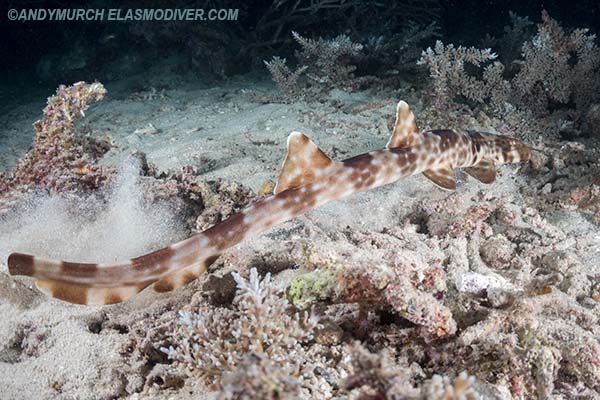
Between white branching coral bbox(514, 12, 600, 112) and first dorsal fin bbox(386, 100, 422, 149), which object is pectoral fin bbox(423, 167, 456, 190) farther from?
white branching coral bbox(514, 12, 600, 112)

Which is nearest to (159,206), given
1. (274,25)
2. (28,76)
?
(274,25)

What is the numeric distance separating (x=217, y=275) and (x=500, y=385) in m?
2.38

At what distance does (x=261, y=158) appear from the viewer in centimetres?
624

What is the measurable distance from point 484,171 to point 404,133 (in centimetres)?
168

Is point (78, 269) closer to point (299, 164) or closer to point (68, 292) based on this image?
point (68, 292)

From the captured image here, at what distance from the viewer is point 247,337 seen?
2.75 metres

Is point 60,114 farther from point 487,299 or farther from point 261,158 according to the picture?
point 487,299

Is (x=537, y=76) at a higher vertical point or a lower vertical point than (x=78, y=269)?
higher

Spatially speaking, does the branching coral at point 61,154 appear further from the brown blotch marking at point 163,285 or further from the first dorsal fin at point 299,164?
the first dorsal fin at point 299,164

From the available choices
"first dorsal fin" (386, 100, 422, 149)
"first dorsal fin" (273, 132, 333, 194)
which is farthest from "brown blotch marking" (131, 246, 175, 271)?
"first dorsal fin" (386, 100, 422, 149)

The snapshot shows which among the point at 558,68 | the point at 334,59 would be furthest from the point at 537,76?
the point at 334,59

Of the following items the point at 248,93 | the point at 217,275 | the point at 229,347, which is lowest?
the point at 248,93

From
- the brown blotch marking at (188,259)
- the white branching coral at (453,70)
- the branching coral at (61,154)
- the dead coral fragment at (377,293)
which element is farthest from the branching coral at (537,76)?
the brown blotch marking at (188,259)

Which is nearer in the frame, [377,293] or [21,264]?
[21,264]
